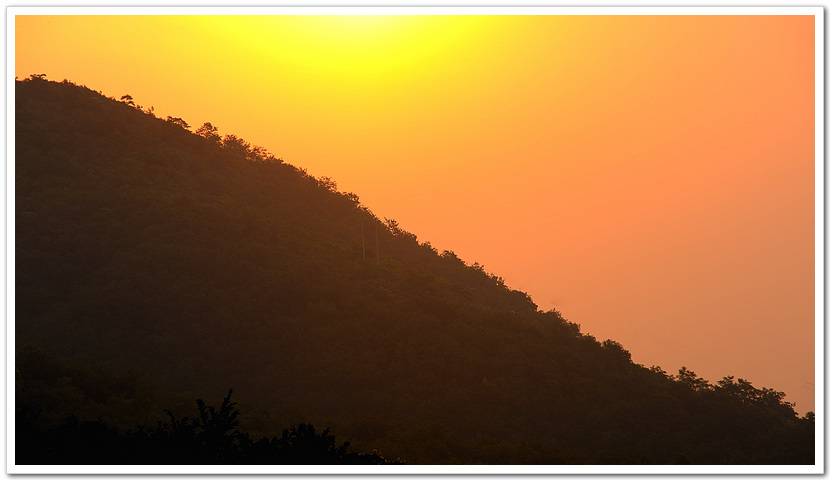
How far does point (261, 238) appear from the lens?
46.4 m

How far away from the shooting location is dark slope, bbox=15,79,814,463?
3366 centimetres

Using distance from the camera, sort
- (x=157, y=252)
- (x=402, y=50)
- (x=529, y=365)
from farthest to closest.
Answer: (x=157, y=252), (x=529, y=365), (x=402, y=50)

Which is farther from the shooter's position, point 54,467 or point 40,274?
point 40,274

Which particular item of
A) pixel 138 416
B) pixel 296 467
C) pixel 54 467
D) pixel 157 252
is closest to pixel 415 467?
pixel 296 467

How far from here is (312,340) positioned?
39812 millimetres

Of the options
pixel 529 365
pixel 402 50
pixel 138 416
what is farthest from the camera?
pixel 529 365

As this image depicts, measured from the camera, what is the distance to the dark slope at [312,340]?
110ft

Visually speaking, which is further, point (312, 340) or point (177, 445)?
point (312, 340)

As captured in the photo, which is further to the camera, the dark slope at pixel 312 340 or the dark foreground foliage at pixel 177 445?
the dark slope at pixel 312 340

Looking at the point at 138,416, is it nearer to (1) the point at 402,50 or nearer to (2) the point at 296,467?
(2) the point at 296,467

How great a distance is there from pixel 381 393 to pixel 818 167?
21.5 meters

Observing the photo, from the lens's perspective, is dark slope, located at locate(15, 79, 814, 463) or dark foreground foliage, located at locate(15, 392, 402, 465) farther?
dark slope, located at locate(15, 79, 814, 463)
